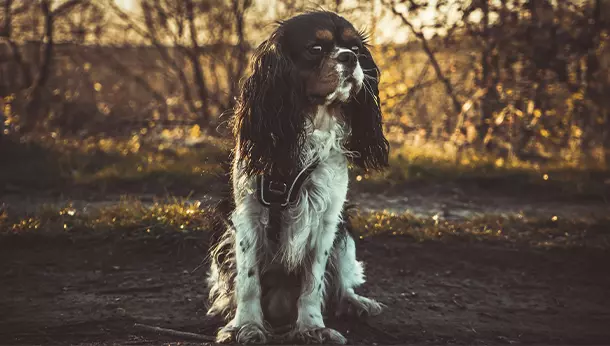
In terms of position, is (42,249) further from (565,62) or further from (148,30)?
(565,62)

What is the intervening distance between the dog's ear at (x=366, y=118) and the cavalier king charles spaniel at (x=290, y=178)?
46mm

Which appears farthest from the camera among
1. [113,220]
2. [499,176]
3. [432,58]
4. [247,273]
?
[432,58]

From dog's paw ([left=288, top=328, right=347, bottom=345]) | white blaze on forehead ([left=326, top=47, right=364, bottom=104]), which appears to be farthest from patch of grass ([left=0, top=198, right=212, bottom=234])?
white blaze on forehead ([left=326, top=47, right=364, bottom=104])

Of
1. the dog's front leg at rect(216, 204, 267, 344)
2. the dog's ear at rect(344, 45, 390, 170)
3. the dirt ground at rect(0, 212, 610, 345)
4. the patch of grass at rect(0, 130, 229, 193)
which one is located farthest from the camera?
the patch of grass at rect(0, 130, 229, 193)

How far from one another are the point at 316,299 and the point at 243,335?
0.42 meters

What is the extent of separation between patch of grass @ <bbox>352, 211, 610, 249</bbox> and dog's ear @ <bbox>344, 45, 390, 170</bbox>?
134 cm

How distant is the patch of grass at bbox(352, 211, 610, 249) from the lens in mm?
4945

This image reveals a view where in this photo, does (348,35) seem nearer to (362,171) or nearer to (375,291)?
(362,171)

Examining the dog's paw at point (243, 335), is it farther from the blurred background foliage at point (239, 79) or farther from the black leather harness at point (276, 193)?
the blurred background foliage at point (239, 79)

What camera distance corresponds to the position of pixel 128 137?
29.1 feet

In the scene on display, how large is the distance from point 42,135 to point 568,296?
6476 mm

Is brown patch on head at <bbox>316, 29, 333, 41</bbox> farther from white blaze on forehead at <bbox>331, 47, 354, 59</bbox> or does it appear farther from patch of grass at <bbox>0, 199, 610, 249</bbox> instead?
patch of grass at <bbox>0, 199, 610, 249</bbox>

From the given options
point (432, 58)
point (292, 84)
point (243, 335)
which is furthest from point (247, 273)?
point (432, 58)

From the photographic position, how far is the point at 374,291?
407cm
